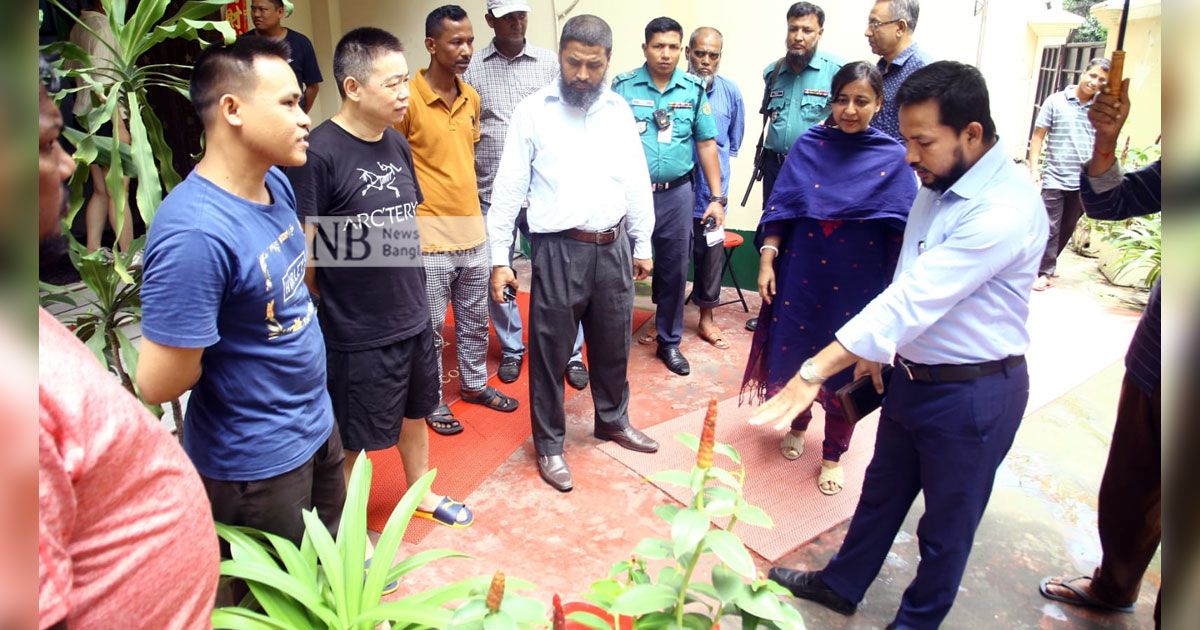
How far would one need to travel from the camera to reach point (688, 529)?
3.02 feet

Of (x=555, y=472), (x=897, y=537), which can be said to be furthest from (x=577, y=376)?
(x=897, y=537)

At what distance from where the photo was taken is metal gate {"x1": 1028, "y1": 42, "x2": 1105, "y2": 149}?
7113 millimetres

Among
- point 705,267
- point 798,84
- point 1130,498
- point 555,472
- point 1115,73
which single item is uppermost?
point 798,84

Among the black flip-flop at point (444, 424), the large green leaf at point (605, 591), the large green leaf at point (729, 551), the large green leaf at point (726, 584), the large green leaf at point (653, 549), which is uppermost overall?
the large green leaf at point (729, 551)

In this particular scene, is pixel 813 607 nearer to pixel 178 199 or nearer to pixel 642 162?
pixel 642 162

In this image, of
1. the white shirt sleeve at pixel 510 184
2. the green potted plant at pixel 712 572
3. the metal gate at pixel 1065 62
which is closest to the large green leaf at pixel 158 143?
the white shirt sleeve at pixel 510 184

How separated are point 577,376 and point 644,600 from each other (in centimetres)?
292

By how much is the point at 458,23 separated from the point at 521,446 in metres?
1.95

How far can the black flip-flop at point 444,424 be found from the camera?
334cm

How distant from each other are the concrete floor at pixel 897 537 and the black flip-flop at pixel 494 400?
10 cm

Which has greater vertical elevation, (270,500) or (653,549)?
(653,549)

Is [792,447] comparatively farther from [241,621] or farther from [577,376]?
[241,621]

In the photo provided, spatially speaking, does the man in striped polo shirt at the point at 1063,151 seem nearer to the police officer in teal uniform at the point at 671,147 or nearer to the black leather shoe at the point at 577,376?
the police officer in teal uniform at the point at 671,147

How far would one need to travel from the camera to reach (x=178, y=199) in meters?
1.54
